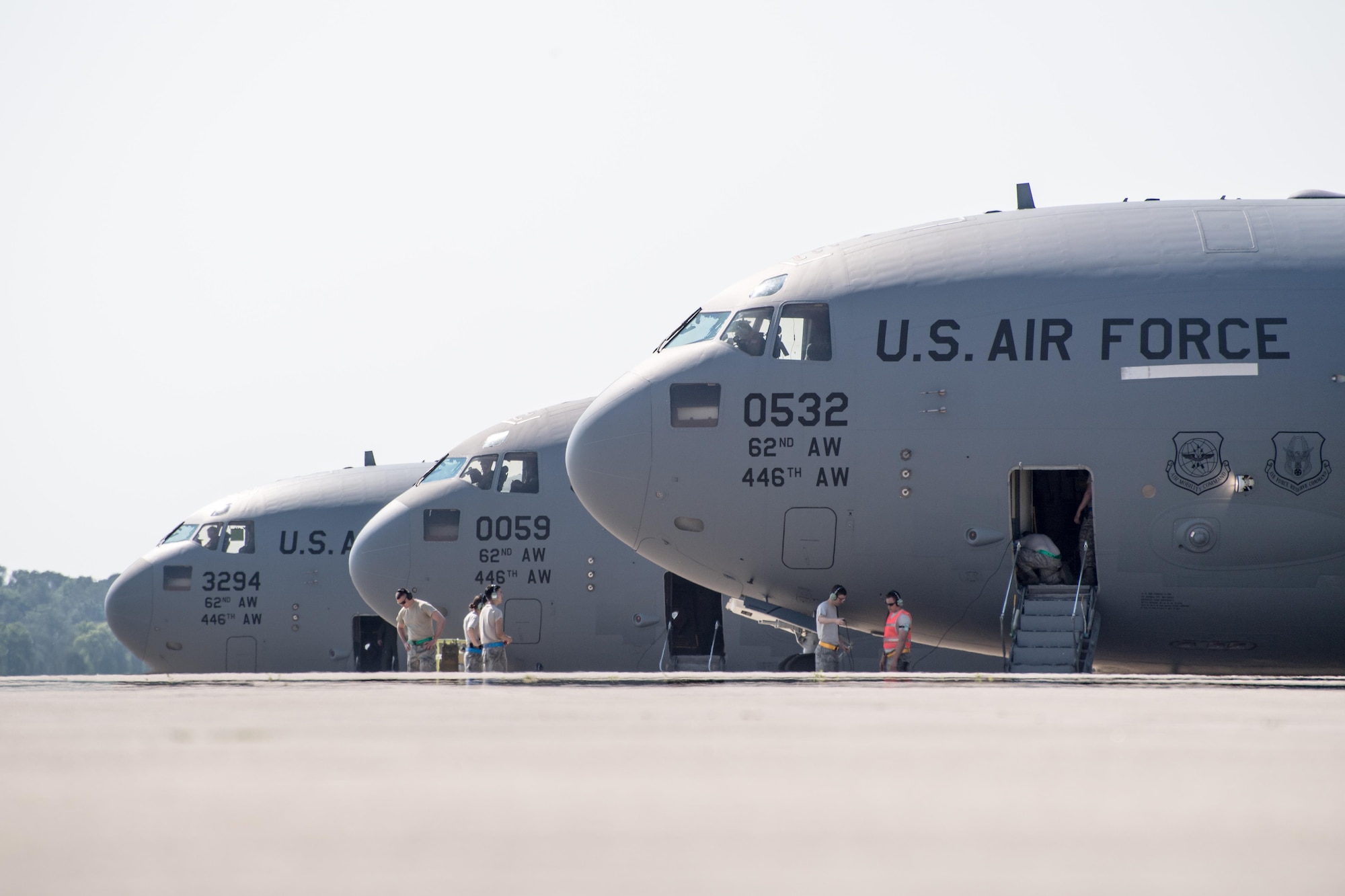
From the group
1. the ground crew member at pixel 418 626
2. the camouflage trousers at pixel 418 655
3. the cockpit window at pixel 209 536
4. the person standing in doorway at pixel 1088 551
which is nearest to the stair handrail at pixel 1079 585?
the person standing in doorway at pixel 1088 551

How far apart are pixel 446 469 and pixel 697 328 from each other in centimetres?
809

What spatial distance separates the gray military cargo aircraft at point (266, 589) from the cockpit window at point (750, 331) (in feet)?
46.3

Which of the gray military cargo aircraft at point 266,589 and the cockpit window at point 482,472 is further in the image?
the gray military cargo aircraft at point 266,589

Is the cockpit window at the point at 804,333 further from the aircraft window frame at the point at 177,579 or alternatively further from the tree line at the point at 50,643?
the tree line at the point at 50,643

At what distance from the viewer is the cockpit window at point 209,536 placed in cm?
3084

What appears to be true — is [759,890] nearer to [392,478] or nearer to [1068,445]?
[1068,445]

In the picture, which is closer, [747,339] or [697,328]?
[747,339]

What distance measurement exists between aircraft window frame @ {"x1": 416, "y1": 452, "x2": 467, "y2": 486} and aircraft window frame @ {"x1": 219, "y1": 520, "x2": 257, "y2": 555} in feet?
22.7

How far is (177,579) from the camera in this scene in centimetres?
3091

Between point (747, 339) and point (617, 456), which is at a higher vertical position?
point (747, 339)

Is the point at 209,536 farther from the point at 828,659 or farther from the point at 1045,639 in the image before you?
the point at 1045,639

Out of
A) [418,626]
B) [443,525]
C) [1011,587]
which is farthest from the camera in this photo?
[443,525]

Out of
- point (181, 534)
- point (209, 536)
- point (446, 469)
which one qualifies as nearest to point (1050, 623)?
point (446, 469)

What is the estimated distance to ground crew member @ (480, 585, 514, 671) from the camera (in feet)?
65.0
